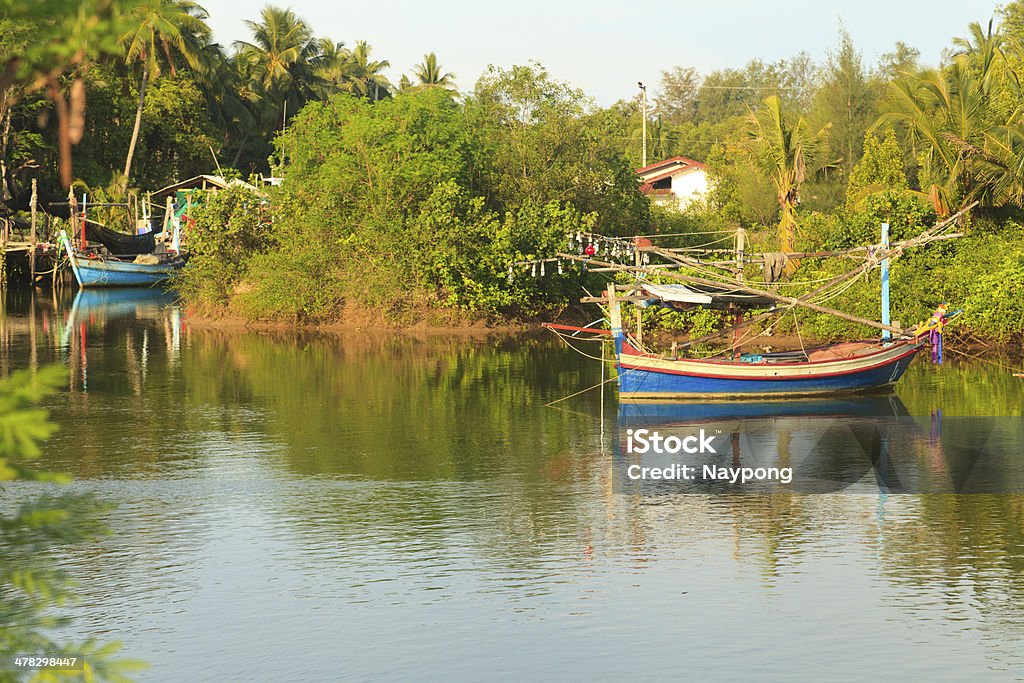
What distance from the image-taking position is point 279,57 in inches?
3730

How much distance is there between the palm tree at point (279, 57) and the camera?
9456 centimetres

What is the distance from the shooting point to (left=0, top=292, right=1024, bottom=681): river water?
13.9 metres

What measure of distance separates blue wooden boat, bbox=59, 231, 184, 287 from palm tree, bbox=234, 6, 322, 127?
25.7m

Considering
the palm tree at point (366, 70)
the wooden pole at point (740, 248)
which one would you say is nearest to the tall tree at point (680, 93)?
the palm tree at point (366, 70)

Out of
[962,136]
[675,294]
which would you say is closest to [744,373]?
[675,294]

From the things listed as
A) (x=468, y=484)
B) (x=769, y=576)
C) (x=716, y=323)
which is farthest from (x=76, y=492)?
(x=716, y=323)

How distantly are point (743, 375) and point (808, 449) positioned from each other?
16.9 ft

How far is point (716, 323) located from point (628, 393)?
1129cm

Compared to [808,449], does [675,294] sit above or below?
above

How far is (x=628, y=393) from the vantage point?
98.7ft

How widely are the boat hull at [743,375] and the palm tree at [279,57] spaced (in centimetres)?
6919

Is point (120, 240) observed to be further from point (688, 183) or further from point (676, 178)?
point (688, 183)

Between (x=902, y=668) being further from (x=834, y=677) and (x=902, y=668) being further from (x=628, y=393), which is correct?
(x=628, y=393)

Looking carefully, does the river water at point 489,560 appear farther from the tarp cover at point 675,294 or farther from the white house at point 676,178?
the white house at point 676,178
